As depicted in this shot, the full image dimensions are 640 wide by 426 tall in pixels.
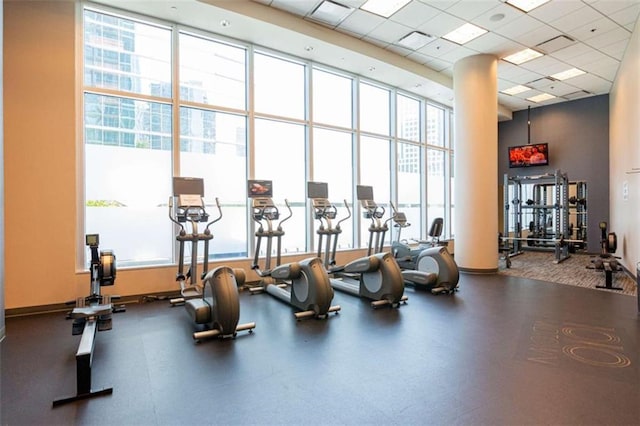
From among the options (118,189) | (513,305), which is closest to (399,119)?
(513,305)

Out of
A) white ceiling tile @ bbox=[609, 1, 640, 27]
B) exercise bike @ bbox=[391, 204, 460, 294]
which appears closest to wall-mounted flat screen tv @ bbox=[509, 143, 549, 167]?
white ceiling tile @ bbox=[609, 1, 640, 27]

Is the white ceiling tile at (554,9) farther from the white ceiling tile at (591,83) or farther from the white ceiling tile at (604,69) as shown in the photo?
the white ceiling tile at (591,83)

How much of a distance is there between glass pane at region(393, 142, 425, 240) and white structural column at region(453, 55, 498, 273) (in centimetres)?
160

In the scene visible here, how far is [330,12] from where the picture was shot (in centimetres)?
546

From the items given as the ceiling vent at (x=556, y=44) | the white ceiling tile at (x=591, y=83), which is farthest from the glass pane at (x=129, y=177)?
the white ceiling tile at (x=591, y=83)

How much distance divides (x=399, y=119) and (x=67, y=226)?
22.3 feet

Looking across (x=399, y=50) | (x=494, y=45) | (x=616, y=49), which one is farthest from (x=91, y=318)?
(x=616, y=49)

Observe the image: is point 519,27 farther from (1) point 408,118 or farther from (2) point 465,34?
(1) point 408,118

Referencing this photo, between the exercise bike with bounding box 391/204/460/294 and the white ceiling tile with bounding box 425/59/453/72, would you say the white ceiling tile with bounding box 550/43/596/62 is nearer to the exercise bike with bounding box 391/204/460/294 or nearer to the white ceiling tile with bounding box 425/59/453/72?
the white ceiling tile with bounding box 425/59/453/72

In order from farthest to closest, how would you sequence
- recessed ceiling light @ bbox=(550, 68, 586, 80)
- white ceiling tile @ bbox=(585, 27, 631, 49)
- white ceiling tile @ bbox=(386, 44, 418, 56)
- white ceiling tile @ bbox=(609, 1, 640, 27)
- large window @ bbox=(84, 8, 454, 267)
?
recessed ceiling light @ bbox=(550, 68, 586, 80)
white ceiling tile @ bbox=(386, 44, 418, 56)
white ceiling tile @ bbox=(585, 27, 631, 49)
white ceiling tile @ bbox=(609, 1, 640, 27)
large window @ bbox=(84, 8, 454, 267)

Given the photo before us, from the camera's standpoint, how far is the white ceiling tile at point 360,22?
554cm

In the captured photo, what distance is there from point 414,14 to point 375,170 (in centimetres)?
319

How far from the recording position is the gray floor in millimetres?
2133

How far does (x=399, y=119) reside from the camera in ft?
27.0
